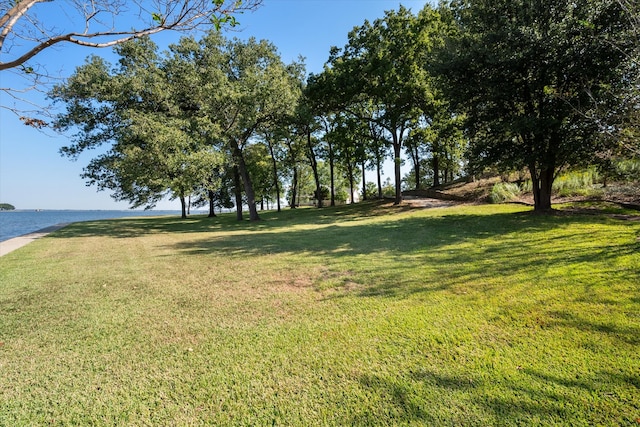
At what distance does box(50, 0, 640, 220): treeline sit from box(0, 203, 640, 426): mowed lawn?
4.15 m

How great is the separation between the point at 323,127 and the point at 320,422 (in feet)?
82.1

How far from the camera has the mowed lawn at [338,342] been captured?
6.77 feet

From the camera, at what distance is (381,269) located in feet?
17.4

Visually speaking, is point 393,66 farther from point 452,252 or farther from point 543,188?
point 452,252

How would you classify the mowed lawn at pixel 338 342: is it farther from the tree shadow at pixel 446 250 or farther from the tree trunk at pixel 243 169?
the tree trunk at pixel 243 169

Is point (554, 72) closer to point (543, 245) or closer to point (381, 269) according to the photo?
point (543, 245)

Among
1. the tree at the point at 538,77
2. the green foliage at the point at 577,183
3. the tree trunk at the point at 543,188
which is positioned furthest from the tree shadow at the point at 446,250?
the green foliage at the point at 577,183

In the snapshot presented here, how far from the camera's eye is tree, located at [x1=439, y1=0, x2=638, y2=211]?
7797mm

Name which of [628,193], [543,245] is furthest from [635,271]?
[628,193]

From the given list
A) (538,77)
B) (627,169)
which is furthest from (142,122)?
(627,169)

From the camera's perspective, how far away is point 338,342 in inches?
114

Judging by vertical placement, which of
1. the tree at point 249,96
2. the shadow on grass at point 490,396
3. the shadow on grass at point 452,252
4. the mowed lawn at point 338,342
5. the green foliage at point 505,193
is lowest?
the shadow on grass at point 490,396

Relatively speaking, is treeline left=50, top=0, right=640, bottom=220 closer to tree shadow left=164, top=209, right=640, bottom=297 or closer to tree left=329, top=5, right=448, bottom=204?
tree left=329, top=5, right=448, bottom=204

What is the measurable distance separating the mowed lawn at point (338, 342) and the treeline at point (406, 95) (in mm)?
4146
